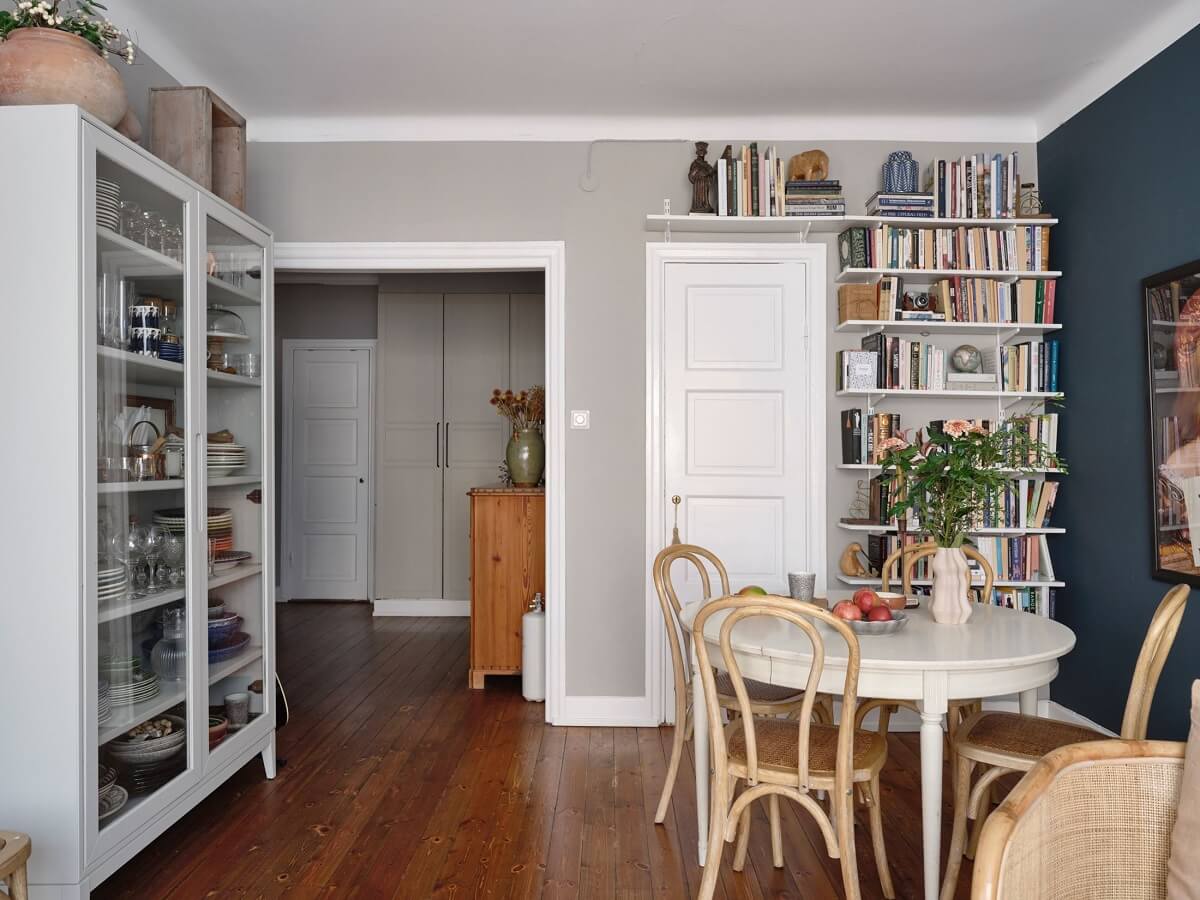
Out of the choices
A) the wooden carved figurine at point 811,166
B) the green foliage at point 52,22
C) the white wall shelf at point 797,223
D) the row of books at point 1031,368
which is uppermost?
the wooden carved figurine at point 811,166

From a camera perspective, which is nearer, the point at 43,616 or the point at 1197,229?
the point at 43,616

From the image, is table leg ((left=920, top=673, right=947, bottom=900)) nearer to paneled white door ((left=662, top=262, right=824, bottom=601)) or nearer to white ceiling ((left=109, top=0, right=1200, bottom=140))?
paneled white door ((left=662, top=262, right=824, bottom=601))

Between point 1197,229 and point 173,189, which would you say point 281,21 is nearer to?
point 173,189

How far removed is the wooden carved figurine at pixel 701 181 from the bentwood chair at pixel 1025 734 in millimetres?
2412

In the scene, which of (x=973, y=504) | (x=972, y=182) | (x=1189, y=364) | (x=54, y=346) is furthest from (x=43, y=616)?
(x=972, y=182)

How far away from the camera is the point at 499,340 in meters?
6.61

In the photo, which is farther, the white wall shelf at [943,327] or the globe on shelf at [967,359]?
the globe on shelf at [967,359]

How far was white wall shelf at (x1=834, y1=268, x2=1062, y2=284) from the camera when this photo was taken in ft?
12.5

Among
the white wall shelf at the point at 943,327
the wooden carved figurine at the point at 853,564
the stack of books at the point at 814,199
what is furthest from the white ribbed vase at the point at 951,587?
the stack of books at the point at 814,199

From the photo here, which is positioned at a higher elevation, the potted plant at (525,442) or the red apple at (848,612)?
the potted plant at (525,442)

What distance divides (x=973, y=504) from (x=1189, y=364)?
1.10 m

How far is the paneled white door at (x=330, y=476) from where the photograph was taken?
7121mm

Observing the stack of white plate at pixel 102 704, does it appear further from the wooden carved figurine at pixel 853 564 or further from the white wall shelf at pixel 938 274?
the white wall shelf at pixel 938 274

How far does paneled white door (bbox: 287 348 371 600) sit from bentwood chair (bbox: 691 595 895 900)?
5.34 metres
